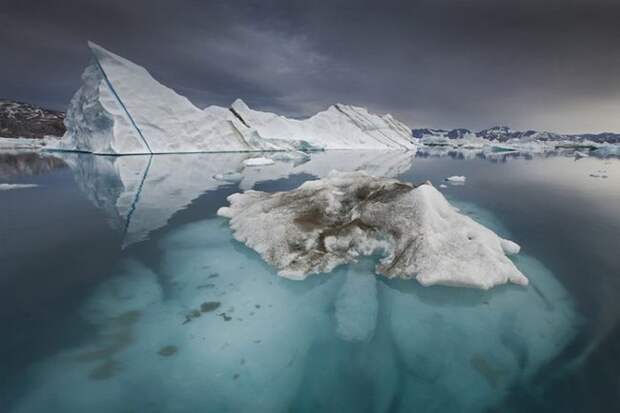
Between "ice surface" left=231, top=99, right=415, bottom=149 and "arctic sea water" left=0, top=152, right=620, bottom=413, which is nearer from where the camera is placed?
"arctic sea water" left=0, top=152, right=620, bottom=413

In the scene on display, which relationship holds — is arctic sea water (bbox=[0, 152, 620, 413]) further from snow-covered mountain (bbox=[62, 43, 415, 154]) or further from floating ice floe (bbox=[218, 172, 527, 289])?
snow-covered mountain (bbox=[62, 43, 415, 154])

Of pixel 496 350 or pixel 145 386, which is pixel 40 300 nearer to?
pixel 145 386

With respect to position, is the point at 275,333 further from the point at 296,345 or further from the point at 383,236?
the point at 383,236

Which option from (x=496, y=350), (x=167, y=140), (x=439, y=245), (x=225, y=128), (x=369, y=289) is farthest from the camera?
(x=225, y=128)

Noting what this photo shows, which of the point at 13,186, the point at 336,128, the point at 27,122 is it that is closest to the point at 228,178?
the point at 13,186

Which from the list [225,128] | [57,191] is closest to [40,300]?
[57,191]

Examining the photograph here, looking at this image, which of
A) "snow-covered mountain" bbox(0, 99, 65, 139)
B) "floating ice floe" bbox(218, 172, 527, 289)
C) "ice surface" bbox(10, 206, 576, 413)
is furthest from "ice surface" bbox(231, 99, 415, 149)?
"snow-covered mountain" bbox(0, 99, 65, 139)

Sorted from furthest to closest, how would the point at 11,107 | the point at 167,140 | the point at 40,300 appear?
the point at 11,107, the point at 167,140, the point at 40,300
